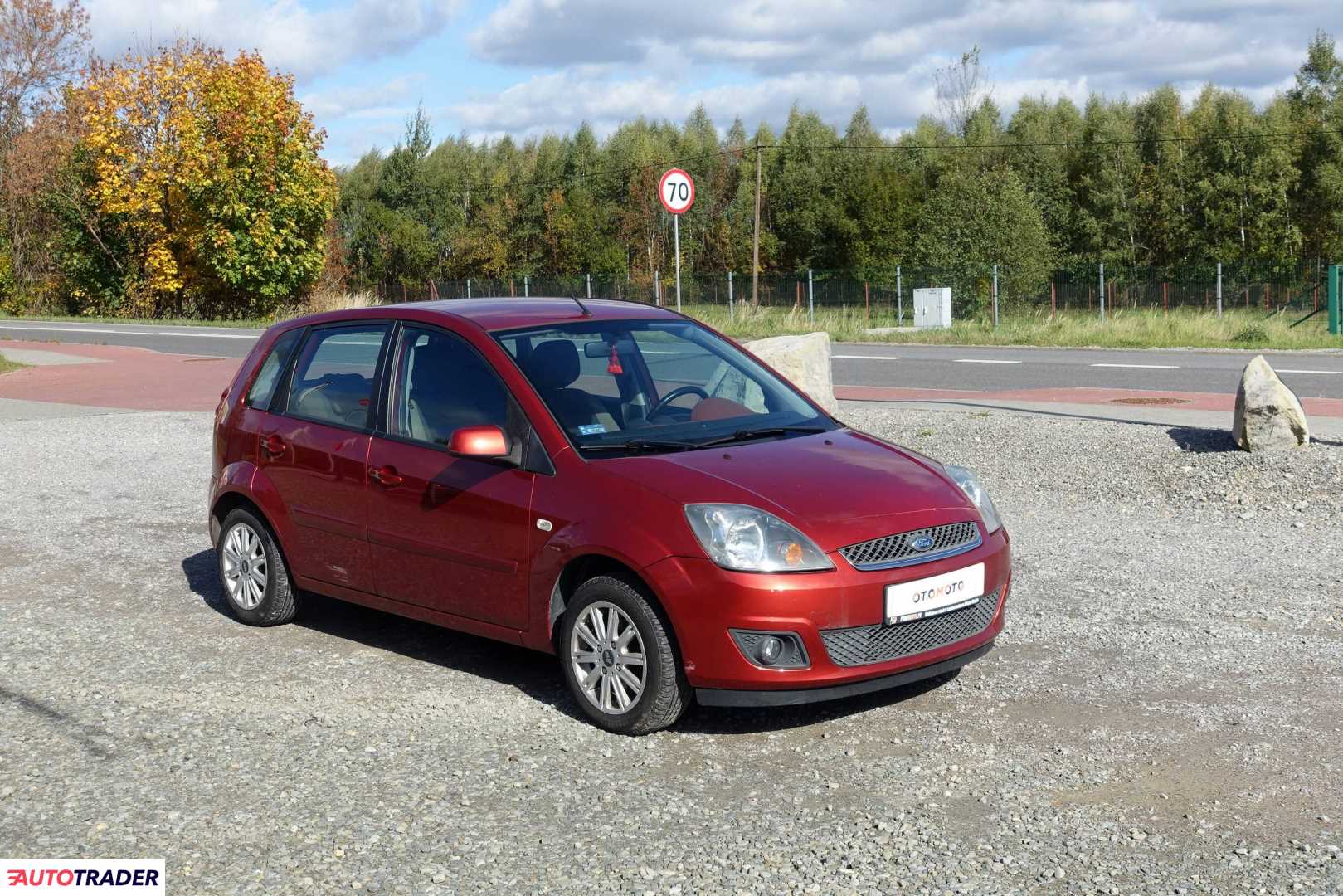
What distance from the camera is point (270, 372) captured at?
7.21 meters

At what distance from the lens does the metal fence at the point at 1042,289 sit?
39.0 metres

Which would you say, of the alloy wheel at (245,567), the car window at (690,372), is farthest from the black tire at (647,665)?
the alloy wheel at (245,567)

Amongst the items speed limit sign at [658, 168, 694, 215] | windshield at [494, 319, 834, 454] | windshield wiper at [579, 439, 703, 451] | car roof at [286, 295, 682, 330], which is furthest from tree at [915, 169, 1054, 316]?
windshield wiper at [579, 439, 703, 451]

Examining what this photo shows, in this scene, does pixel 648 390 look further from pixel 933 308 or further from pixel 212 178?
pixel 212 178

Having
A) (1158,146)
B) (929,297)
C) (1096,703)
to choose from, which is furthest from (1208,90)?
(1096,703)

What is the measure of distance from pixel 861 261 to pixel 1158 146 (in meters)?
15.9

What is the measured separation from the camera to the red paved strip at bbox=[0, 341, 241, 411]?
63.8 ft

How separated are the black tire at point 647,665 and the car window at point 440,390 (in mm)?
886

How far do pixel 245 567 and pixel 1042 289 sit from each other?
126 ft

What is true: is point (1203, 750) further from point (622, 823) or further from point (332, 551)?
point (332, 551)

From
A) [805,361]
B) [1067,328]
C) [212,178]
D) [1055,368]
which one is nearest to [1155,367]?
[1055,368]

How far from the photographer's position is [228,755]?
204 inches

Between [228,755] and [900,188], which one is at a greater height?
[900,188]

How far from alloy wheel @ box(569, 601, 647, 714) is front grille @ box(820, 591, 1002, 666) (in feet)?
2.34
